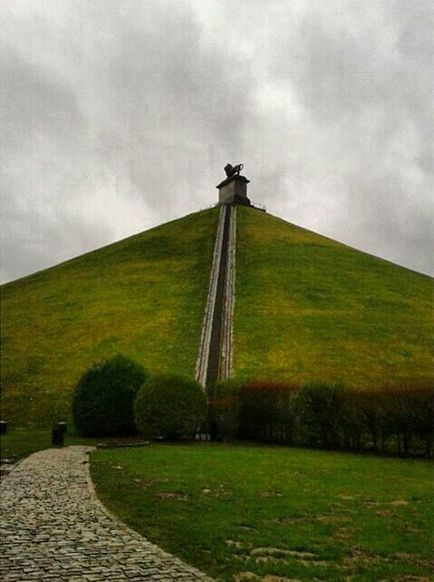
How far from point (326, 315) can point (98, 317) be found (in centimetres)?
1887

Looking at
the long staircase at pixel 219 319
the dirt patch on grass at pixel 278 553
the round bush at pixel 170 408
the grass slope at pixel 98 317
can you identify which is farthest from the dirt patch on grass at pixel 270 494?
the grass slope at pixel 98 317

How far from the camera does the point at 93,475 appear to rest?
14789mm

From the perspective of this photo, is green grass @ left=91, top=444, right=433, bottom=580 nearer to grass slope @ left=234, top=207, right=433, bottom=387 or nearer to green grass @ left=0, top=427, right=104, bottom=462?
green grass @ left=0, top=427, right=104, bottom=462

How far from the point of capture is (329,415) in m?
23.1

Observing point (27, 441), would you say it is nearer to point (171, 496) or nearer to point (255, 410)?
point (255, 410)

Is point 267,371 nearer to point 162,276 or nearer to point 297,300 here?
point 297,300

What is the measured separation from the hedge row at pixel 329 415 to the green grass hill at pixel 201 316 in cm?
186

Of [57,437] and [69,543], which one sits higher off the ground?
[57,437]

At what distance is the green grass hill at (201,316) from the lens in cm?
3538

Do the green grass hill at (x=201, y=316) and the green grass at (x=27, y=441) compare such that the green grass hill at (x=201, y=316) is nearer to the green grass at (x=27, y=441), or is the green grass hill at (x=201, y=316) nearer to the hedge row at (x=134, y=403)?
the green grass at (x=27, y=441)

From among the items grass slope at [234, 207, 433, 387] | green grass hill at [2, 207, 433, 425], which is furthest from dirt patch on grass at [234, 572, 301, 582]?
grass slope at [234, 207, 433, 387]

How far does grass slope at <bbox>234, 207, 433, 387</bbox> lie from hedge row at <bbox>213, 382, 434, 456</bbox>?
3.17 metres

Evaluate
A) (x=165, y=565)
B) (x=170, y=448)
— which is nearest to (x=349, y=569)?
(x=165, y=565)

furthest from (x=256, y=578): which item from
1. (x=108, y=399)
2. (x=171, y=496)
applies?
(x=108, y=399)
